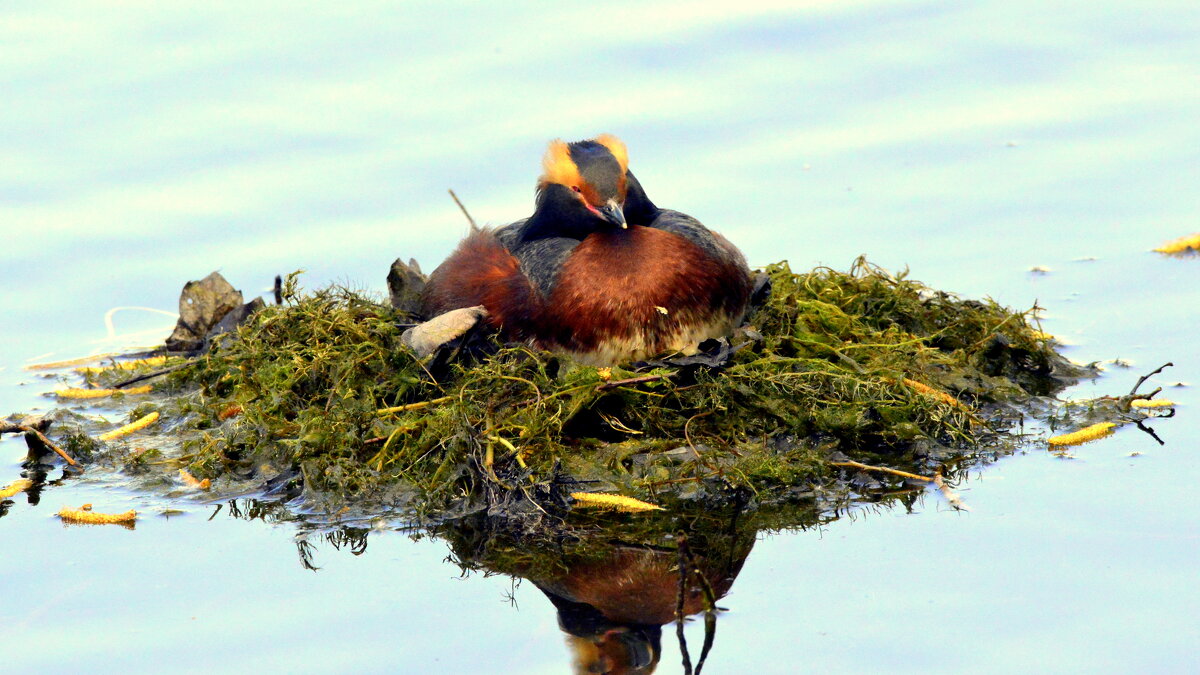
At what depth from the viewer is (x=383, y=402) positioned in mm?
7273

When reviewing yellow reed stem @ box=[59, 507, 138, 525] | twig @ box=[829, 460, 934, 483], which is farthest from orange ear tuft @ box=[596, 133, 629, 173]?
yellow reed stem @ box=[59, 507, 138, 525]

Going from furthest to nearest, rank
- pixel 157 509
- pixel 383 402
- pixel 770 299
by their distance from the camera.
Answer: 1. pixel 770 299
2. pixel 383 402
3. pixel 157 509

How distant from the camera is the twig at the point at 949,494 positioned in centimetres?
636

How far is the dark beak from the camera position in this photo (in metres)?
7.16

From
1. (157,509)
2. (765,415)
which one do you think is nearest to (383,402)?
(157,509)

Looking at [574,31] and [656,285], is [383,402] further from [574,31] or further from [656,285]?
[574,31]

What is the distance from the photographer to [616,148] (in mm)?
7613

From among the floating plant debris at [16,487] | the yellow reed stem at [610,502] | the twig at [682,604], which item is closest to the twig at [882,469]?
the yellow reed stem at [610,502]

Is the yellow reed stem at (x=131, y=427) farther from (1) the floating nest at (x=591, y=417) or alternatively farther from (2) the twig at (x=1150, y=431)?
(2) the twig at (x=1150, y=431)

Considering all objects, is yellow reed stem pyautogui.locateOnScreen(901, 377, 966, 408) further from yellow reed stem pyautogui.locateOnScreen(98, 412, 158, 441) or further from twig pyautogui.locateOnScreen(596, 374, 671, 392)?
A: yellow reed stem pyautogui.locateOnScreen(98, 412, 158, 441)

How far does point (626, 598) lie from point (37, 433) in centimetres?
301

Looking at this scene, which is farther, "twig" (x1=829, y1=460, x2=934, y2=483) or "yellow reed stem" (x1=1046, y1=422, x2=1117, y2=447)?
"yellow reed stem" (x1=1046, y1=422, x2=1117, y2=447)

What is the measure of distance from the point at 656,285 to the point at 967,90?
5.06 meters

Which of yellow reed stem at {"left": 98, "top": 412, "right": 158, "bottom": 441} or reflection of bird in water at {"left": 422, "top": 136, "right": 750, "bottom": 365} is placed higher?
reflection of bird in water at {"left": 422, "top": 136, "right": 750, "bottom": 365}
